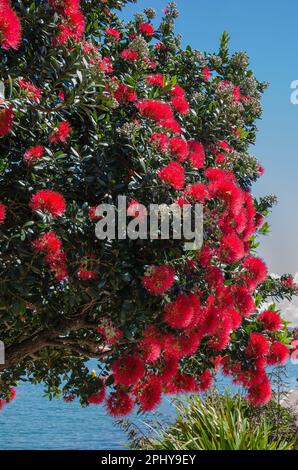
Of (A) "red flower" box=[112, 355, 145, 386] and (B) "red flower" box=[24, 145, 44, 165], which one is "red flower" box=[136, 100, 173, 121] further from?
(A) "red flower" box=[112, 355, 145, 386]

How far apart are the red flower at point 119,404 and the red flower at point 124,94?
248cm

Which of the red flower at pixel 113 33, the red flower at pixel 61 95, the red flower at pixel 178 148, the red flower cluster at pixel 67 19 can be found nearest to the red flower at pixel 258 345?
the red flower at pixel 178 148

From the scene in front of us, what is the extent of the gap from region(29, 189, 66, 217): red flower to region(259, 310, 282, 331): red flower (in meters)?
2.40

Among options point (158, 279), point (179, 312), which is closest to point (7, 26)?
point (158, 279)

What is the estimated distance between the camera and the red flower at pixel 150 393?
216 inches

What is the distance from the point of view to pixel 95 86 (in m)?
4.95

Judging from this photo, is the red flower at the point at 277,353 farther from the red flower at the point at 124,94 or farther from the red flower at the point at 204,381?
the red flower at the point at 124,94

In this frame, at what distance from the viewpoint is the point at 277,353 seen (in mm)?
5891

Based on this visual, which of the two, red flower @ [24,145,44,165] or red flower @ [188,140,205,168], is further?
red flower @ [188,140,205,168]

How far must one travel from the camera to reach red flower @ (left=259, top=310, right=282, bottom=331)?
5.91 meters

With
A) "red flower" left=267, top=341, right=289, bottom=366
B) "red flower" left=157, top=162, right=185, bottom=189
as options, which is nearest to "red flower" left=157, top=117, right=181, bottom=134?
"red flower" left=157, top=162, right=185, bottom=189
